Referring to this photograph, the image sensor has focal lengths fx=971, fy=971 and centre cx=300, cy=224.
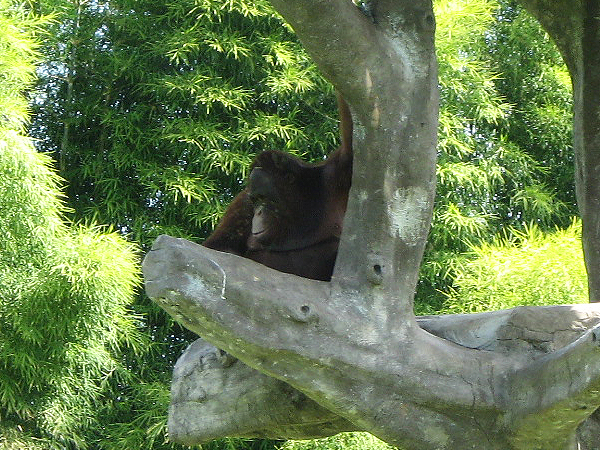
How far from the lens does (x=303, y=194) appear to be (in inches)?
128

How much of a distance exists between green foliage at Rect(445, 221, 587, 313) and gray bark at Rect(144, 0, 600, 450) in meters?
2.64

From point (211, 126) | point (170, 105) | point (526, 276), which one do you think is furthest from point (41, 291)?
point (526, 276)

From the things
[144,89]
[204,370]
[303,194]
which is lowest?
[204,370]

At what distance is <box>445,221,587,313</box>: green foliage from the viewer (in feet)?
17.4

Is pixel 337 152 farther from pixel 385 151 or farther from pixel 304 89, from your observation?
pixel 304 89

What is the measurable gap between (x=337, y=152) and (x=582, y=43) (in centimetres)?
84

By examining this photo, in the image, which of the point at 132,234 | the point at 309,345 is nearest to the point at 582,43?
the point at 309,345

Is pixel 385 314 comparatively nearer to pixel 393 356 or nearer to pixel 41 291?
pixel 393 356

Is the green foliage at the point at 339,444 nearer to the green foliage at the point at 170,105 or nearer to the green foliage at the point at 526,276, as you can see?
the green foliage at the point at 526,276

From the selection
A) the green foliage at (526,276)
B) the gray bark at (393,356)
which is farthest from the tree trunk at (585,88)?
the green foliage at (526,276)

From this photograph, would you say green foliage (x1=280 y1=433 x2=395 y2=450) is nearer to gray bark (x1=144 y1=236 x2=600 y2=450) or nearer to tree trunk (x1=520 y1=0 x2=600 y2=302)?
tree trunk (x1=520 y1=0 x2=600 y2=302)

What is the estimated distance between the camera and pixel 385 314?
2461 mm

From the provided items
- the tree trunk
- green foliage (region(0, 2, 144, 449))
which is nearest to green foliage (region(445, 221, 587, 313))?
green foliage (region(0, 2, 144, 449))

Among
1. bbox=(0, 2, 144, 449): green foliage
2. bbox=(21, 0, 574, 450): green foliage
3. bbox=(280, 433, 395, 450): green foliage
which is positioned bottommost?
bbox=(280, 433, 395, 450): green foliage
